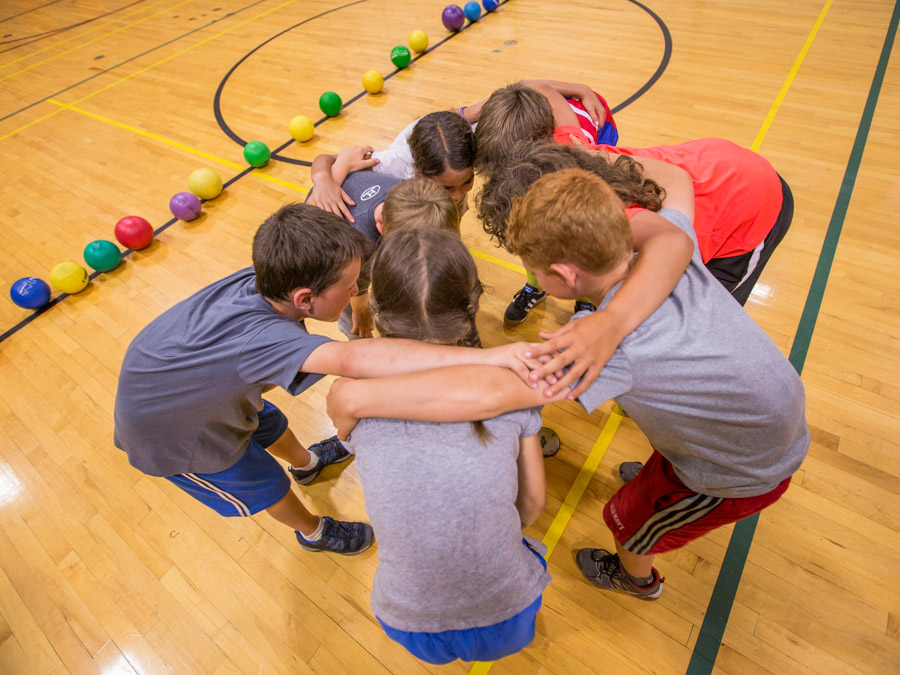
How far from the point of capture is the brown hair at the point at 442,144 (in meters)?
1.92

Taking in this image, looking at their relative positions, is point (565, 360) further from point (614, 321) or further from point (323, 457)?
point (323, 457)

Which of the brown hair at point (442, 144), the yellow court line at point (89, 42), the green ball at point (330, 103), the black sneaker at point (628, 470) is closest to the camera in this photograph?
the brown hair at point (442, 144)

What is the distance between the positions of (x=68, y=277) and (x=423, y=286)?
3487 millimetres

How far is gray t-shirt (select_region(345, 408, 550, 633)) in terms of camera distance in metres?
0.96

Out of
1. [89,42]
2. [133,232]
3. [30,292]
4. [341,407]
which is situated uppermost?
[89,42]

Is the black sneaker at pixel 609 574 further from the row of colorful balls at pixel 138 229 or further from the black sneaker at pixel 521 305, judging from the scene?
the row of colorful balls at pixel 138 229

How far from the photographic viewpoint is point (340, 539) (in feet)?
6.44

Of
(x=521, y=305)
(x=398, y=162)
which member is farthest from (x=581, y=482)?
(x=398, y=162)

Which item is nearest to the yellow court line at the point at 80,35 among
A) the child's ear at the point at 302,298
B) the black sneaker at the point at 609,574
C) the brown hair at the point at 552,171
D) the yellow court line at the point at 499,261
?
the yellow court line at the point at 499,261

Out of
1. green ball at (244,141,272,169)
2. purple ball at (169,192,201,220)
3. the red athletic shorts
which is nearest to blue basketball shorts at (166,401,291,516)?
the red athletic shorts

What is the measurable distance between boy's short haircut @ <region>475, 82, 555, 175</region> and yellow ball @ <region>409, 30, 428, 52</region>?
13.8 feet

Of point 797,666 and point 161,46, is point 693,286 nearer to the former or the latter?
point 797,666

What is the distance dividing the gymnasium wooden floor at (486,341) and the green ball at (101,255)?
13 cm

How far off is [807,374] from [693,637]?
4.76 ft
